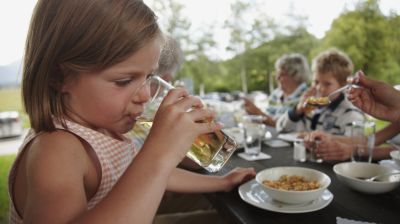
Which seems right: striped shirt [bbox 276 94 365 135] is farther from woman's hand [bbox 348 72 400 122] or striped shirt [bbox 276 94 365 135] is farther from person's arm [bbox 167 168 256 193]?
person's arm [bbox 167 168 256 193]

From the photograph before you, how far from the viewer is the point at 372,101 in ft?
4.56

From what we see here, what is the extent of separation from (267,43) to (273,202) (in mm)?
4817

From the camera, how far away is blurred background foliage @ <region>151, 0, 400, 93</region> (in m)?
4.33

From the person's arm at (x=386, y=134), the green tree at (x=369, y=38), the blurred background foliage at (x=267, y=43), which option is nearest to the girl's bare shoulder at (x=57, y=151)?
the person's arm at (x=386, y=134)

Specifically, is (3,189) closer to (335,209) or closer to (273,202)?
(273,202)

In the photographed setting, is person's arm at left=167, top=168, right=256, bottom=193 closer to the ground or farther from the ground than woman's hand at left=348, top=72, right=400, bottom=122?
closer to the ground

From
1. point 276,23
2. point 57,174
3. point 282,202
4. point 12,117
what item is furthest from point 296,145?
point 276,23

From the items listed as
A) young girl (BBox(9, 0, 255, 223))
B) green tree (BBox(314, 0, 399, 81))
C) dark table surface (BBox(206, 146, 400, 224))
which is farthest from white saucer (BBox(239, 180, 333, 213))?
green tree (BBox(314, 0, 399, 81))

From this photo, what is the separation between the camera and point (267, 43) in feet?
18.0

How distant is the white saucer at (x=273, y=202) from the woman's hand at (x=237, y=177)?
0.04 metres

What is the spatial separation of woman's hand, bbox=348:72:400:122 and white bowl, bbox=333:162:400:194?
0.94 feet

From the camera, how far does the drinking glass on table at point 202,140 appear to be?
33.1 inches

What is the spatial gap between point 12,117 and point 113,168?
395 centimetres

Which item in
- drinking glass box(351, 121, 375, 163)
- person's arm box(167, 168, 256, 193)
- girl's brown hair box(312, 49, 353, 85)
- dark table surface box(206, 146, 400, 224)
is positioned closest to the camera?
dark table surface box(206, 146, 400, 224)
